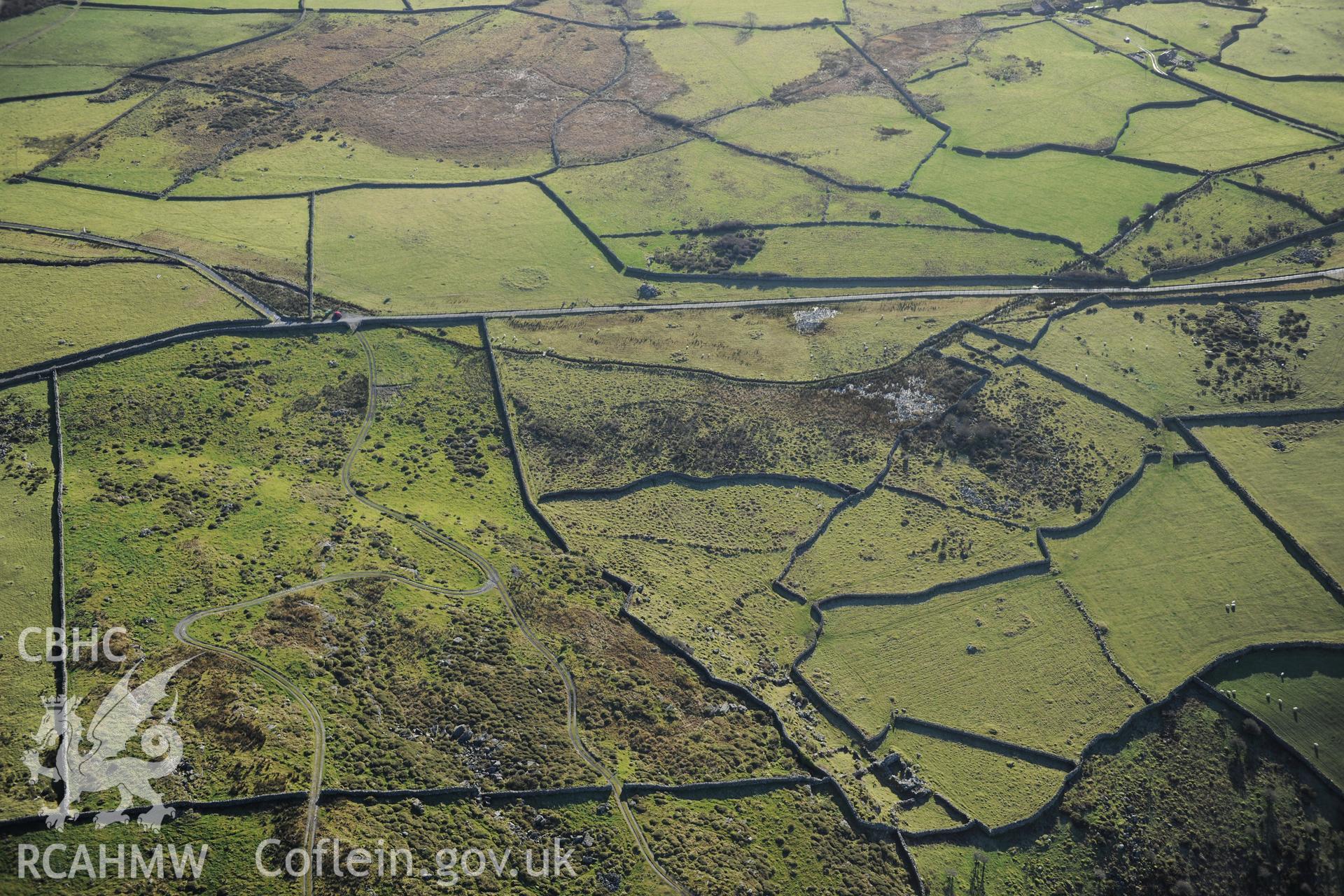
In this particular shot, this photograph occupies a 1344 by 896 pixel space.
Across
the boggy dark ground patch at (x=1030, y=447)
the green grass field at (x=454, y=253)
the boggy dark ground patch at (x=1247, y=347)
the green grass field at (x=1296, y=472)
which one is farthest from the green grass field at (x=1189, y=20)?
the green grass field at (x=454, y=253)

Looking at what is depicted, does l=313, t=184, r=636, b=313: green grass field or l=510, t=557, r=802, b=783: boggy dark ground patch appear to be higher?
l=313, t=184, r=636, b=313: green grass field

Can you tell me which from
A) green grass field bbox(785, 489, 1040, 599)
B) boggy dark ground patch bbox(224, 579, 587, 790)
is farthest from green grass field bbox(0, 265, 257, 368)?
green grass field bbox(785, 489, 1040, 599)

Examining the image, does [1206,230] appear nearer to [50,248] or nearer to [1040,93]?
[1040,93]

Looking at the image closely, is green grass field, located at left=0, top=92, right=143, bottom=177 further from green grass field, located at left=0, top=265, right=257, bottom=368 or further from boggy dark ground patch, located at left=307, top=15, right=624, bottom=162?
green grass field, located at left=0, top=265, right=257, bottom=368

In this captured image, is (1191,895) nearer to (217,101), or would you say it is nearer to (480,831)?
(480,831)

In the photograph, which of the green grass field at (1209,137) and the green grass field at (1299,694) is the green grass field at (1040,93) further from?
the green grass field at (1299,694)
